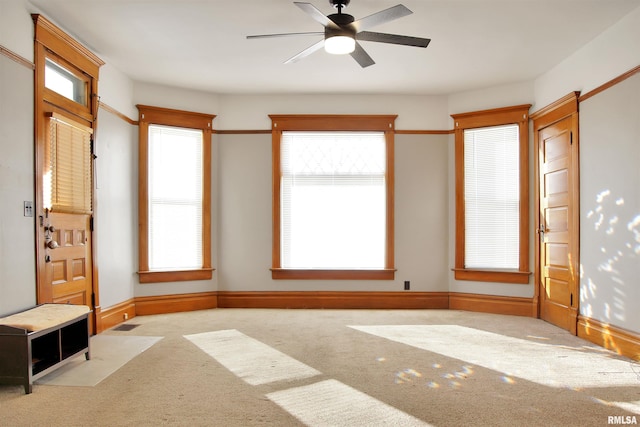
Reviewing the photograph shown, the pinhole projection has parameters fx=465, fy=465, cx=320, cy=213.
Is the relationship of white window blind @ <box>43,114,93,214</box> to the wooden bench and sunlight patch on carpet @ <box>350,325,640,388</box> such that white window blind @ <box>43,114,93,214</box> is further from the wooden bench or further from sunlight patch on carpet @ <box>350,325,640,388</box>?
sunlight patch on carpet @ <box>350,325,640,388</box>

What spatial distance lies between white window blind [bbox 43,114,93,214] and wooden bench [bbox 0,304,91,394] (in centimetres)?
96

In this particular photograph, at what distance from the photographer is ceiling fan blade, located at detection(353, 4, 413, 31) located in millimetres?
3076

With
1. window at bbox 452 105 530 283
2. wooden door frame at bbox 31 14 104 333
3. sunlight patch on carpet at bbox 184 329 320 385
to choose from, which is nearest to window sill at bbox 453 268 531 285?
window at bbox 452 105 530 283

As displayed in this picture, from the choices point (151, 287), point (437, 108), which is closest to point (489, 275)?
point (437, 108)

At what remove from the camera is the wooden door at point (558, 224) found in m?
4.75

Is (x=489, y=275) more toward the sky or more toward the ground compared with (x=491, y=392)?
more toward the sky

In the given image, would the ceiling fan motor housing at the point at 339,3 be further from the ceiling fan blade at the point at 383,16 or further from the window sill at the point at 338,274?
the window sill at the point at 338,274

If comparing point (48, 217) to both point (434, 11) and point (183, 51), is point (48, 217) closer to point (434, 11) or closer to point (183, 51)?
point (183, 51)

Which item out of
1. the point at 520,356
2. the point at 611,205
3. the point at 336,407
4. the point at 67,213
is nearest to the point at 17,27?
the point at 67,213

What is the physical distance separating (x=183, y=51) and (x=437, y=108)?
3342 millimetres

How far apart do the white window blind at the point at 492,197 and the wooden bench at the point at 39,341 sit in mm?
4502

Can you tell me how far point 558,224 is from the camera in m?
5.08

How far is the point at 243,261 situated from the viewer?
620cm

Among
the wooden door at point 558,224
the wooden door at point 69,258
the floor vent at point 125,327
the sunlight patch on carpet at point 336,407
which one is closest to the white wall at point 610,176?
the wooden door at point 558,224
